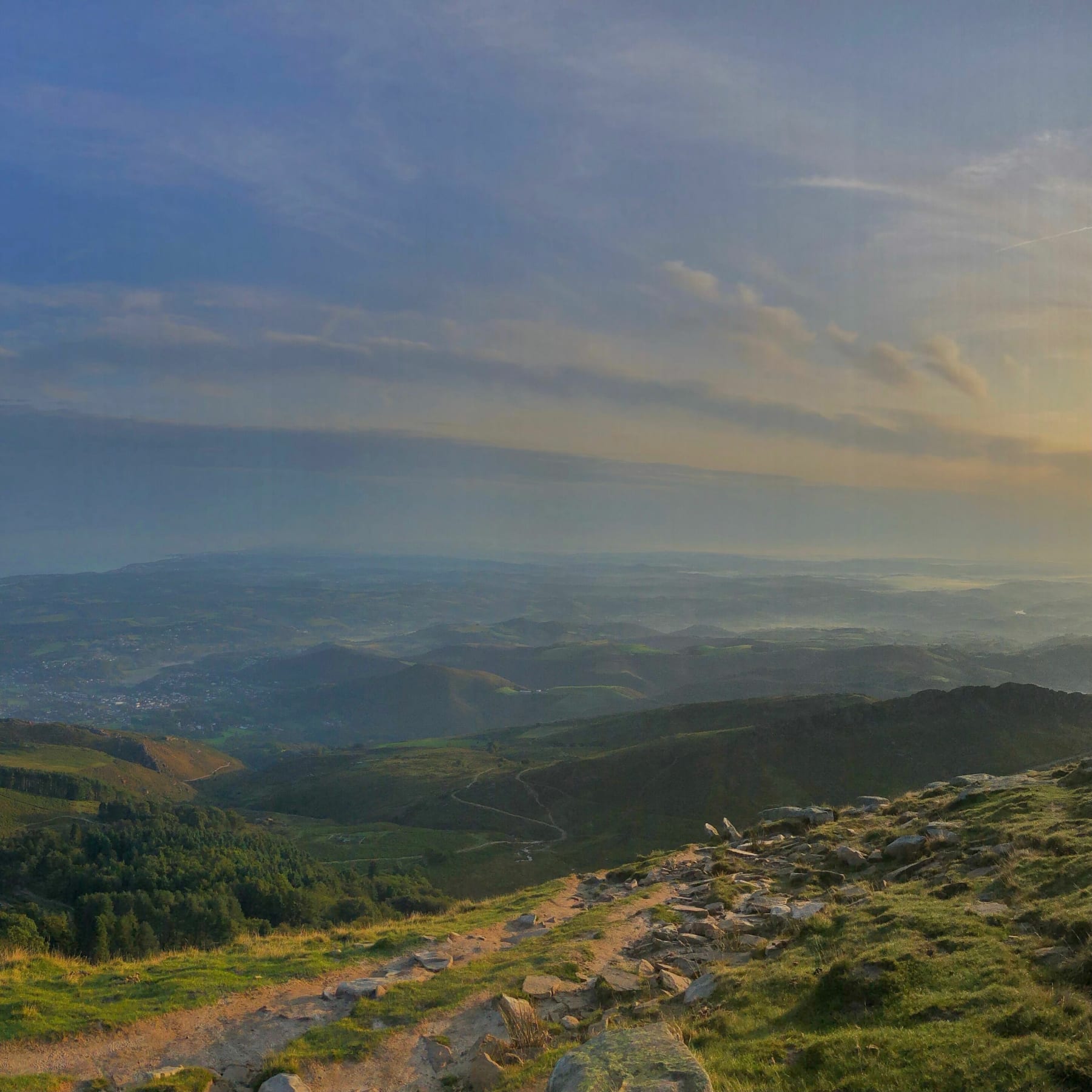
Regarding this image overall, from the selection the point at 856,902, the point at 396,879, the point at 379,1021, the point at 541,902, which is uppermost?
the point at 856,902

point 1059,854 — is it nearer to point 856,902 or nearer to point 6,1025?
point 856,902

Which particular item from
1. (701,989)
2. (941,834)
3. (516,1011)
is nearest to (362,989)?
(516,1011)

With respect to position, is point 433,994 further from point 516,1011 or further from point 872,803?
point 872,803

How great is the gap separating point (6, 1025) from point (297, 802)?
167 m

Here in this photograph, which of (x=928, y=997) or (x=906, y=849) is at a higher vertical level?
(x=928, y=997)

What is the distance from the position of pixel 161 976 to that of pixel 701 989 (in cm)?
1870

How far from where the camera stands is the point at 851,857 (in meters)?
30.5

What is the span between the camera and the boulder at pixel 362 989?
70.6ft

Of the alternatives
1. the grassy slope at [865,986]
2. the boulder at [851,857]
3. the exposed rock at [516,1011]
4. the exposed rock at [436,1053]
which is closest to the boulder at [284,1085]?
the grassy slope at [865,986]

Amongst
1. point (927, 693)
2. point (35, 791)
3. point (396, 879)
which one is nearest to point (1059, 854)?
point (396, 879)

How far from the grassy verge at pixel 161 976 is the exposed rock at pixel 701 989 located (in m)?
13.6

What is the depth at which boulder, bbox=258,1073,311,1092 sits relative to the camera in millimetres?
15570

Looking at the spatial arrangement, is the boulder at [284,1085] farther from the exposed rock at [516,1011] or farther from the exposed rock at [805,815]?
the exposed rock at [805,815]

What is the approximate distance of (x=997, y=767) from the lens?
309 ft
